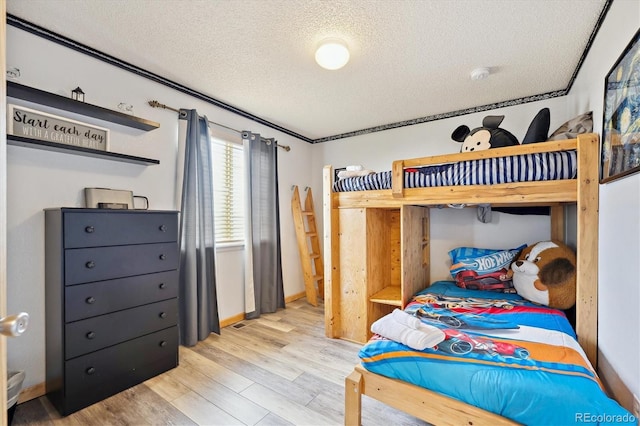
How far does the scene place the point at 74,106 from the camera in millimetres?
1900

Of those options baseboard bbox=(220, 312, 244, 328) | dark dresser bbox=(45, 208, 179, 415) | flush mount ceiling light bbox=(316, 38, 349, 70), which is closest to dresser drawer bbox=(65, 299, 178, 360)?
dark dresser bbox=(45, 208, 179, 415)

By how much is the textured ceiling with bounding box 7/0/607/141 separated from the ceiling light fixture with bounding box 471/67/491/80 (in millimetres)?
49

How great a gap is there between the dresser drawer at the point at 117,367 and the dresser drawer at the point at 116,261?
488 mm

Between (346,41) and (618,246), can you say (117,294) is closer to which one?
(346,41)

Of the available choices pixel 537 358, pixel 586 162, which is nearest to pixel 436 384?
pixel 537 358

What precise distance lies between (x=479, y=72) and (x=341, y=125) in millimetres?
1718

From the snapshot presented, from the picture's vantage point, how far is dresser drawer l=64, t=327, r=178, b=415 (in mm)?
1688

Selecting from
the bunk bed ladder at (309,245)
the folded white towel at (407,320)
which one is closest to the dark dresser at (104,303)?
the folded white towel at (407,320)

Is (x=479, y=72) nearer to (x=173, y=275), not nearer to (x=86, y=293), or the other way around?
(x=173, y=275)

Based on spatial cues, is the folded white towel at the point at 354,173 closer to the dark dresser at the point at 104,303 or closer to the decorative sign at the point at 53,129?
the dark dresser at the point at 104,303

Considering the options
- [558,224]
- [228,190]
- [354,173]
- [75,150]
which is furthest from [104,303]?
[558,224]

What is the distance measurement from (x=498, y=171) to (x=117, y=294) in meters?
2.80

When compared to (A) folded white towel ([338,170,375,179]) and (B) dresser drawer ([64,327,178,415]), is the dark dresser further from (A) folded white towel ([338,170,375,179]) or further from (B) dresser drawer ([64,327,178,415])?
(A) folded white towel ([338,170,375,179])

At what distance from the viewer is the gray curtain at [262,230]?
3229 millimetres
